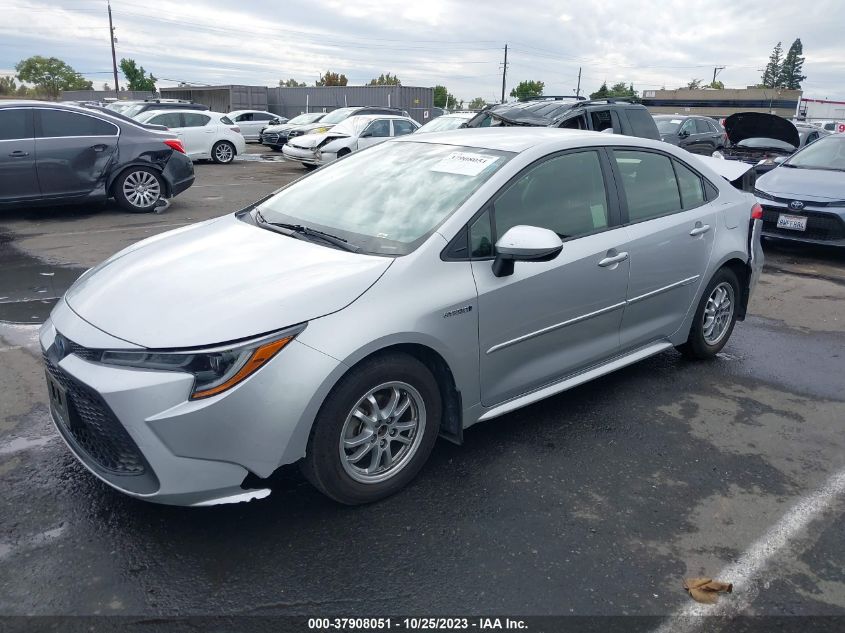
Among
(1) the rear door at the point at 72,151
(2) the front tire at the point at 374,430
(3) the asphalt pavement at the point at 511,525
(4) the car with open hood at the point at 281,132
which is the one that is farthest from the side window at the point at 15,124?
(4) the car with open hood at the point at 281,132

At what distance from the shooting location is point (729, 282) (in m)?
4.98

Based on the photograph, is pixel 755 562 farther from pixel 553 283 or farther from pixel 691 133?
pixel 691 133

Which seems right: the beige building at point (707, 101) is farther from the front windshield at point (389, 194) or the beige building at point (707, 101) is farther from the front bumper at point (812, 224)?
the front windshield at point (389, 194)

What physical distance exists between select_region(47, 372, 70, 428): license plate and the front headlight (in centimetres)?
46

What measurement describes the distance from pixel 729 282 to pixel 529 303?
2283mm

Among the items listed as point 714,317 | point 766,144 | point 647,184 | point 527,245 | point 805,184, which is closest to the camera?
point 527,245

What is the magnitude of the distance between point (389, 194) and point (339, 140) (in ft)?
45.4

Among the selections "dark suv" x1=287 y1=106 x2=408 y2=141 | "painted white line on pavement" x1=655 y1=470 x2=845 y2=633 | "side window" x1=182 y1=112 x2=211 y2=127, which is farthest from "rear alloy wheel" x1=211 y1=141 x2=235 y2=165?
"painted white line on pavement" x1=655 y1=470 x2=845 y2=633

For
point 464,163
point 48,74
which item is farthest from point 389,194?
point 48,74

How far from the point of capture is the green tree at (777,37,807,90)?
388 feet

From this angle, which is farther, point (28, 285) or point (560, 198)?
point (28, 285)

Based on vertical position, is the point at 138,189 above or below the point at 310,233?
below

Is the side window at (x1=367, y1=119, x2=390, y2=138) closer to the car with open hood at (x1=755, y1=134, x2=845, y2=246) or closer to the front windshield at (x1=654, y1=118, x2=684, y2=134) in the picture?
the front windshield at (x1=654, y1=118, x2=684, y2=134)

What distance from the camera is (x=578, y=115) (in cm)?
951
